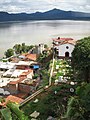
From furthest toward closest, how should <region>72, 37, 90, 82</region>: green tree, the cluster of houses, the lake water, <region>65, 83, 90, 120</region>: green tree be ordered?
1. the lake water
2. the cluster of houses
3. <region>72, 37, 90, 82</region>: green tree
4. <region>65, 83, 90, 120</region>: green tree

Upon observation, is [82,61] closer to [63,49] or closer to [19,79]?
[19,79]

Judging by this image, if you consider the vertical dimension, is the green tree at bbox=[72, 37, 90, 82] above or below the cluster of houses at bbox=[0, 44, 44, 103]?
above

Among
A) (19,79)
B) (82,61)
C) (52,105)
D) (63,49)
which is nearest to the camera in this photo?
(52,105)

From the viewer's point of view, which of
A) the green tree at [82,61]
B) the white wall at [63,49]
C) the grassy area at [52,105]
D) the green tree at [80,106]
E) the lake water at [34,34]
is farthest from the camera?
the lake water at [34,34]

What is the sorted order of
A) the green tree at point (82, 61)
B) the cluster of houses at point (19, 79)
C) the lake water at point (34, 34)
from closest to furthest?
the green tree at point (82, 61) → the cluster of houses at point (19, 79) → the lake water at point (34, 34)

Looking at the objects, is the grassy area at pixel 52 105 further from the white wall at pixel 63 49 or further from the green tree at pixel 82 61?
the white wall at pixel 63 49

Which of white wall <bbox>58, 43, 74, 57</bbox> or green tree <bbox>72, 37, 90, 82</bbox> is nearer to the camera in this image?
green tree <bbox>72, 37, 90, 82</bbox>

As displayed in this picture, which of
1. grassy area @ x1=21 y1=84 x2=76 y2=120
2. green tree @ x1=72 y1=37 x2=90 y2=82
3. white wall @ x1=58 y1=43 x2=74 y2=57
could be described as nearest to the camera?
grassy area @ x1=21 y1=84 x2=76 y2=120

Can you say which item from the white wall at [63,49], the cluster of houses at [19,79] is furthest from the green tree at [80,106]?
the white wall at [63,49]

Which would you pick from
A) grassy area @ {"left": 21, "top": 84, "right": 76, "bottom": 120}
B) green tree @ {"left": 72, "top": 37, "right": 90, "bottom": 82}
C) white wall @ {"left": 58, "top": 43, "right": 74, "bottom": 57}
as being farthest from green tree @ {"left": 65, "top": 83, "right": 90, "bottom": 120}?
white wall @ {"left": 58, "top": 43, "right": 74, "bottom": 57}

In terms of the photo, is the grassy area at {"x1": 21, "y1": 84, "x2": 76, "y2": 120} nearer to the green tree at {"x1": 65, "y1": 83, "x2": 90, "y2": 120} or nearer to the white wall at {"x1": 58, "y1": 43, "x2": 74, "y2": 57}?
the green tree at {"x1": 65, "y1": 83, "x2": 90, "y2": 120}

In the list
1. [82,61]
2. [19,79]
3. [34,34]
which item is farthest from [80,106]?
[34,34]

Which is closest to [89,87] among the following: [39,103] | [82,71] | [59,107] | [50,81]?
[59,107]

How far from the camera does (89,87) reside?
7391 millimetres
